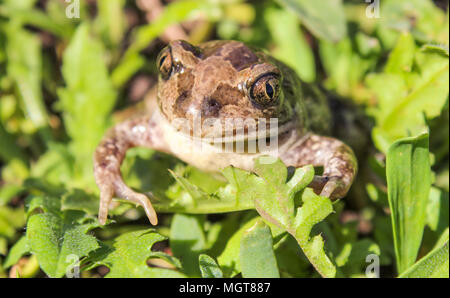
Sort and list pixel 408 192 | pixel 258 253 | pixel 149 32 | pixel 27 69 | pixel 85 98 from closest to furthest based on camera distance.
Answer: pixel 258 253
pixel 408 192
pixel 85 98
pixel 27 69
pixel 149 32

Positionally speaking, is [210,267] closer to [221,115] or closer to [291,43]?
[221,115]

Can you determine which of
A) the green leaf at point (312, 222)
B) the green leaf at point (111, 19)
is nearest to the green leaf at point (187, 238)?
the green leaf at point (312, 222)

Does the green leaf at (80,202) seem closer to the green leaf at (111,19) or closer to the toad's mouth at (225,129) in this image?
the toad's mouth at (225,129)

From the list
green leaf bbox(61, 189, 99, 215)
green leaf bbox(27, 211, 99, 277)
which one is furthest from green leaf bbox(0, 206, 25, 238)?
green leaf bbox(27, 211, 99, 277)

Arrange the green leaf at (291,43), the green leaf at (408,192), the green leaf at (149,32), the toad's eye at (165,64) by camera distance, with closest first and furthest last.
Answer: the green leaf at (408,192)
the toad's eye at (165,64)
the green leaf at (149,32)
the green leaf at (291,43)

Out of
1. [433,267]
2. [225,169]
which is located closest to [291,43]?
[225,169]

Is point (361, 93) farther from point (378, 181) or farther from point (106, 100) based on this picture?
point (106, 100)
